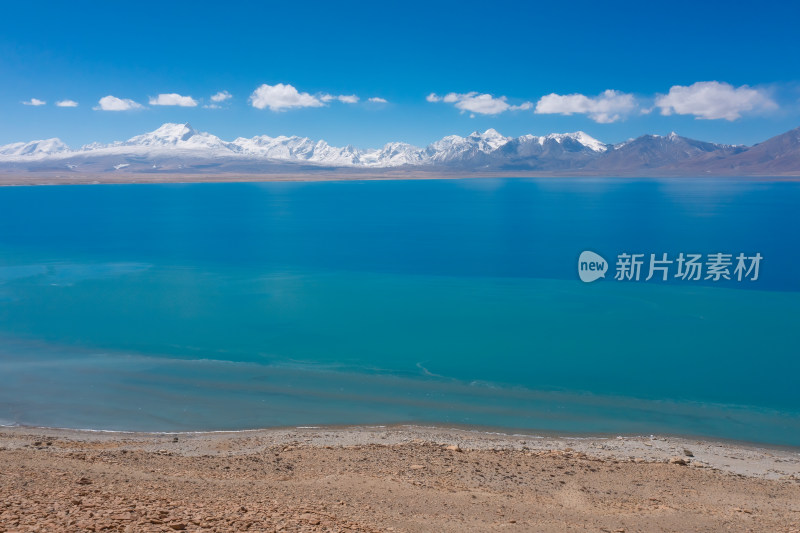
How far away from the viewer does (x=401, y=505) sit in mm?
9438

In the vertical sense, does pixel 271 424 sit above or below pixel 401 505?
below

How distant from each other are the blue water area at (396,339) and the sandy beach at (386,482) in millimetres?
2052

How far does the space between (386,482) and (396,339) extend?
13427 millimetres

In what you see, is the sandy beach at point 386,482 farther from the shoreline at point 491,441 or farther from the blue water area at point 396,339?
the blue water area at point 396,339

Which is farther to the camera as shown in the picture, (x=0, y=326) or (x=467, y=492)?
(x=0, y=326)

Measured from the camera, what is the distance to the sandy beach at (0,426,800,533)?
8.44 metres

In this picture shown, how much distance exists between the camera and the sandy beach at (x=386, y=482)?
8438 mm

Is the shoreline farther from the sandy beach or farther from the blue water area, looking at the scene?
the blue water area

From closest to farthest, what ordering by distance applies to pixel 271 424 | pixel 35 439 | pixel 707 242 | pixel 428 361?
pixel 35 439 < pixel 271 424 < pixel 428 361 < pixel 707 242

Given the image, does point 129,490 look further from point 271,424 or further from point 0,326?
point 0,326

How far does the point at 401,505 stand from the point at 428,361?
11.9m

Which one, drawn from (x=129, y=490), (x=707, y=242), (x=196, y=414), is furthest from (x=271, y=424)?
(x=707, y=242)

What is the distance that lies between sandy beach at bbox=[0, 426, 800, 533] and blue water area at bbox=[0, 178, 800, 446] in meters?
2.05

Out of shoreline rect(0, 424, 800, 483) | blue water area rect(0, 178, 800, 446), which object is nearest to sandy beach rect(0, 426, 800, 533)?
shoreline rect(0, 424, 800, 483)
